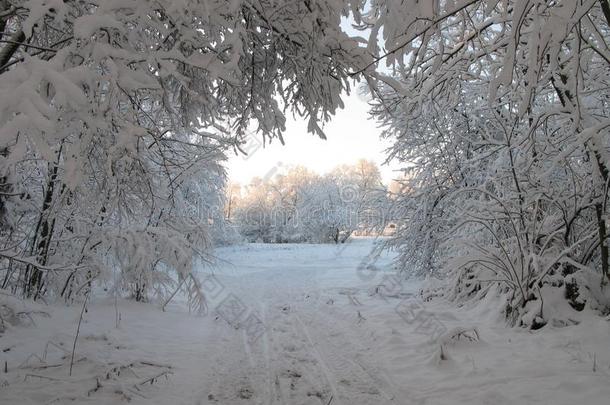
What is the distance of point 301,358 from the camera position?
15.4 feet

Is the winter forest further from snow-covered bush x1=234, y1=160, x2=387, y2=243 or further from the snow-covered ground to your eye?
snow-covered bush x1=234, y1=160, x2=387, y2=243

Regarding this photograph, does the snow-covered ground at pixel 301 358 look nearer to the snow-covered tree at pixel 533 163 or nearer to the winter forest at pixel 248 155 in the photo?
the winter forest at pixel 248 155

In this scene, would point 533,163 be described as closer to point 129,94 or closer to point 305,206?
point 129,94

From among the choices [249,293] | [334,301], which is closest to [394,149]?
[334,301]

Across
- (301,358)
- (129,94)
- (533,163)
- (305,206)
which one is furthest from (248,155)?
(305,206)

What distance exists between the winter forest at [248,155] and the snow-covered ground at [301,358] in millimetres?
35

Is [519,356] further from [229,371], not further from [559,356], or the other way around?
[229,371]

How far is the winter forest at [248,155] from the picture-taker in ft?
6.54

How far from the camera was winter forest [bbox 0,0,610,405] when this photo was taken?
1993 millimetres

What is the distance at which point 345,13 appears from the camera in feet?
10.3

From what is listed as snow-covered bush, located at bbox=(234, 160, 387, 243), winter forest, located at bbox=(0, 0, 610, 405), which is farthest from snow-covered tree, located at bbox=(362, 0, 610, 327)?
snow-covered bush, located at bbox=(234, 160, 387, 243)

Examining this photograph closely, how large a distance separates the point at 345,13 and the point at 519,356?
3.96 metres

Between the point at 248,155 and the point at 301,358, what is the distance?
8.71ft

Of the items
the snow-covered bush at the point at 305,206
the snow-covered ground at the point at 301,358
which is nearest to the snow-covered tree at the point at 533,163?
the snow-covered ground at the point at 301,358
